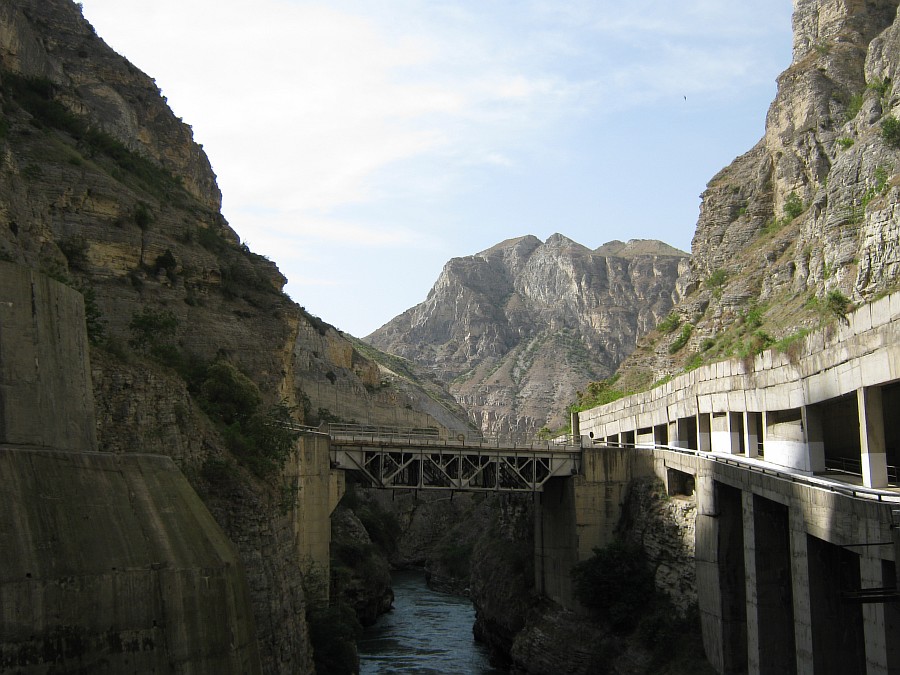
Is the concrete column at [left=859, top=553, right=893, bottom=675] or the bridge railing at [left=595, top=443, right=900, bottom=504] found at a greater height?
the bridge railing at [left=595, top=443, right=900, bottom=504]

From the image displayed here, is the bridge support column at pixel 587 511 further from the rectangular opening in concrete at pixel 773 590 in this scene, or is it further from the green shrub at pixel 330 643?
the rectangular opening in concrete at pixel 773 590

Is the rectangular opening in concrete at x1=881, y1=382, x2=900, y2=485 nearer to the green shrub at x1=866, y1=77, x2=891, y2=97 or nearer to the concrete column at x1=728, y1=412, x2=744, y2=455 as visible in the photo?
the concrete column at x1=728, y1=412, x2=744, y2=455

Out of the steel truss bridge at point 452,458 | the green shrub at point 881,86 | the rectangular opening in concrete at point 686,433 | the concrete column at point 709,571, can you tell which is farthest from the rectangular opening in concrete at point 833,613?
the green shrub at point 881,86

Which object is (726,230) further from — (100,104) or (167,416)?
(167,416)

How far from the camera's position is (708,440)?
47906mm

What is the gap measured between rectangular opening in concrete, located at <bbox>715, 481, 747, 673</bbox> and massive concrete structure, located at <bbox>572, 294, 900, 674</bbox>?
5 centimetres

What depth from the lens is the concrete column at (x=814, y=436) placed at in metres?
34.1

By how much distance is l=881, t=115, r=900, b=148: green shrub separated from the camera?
6462cm

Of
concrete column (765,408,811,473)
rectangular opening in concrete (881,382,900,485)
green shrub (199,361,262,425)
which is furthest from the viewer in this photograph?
green shrub (199,361,262,425)

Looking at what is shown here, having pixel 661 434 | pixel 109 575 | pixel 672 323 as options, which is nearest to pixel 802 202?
pixel 672 323

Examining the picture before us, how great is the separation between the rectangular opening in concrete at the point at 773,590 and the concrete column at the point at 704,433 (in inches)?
525

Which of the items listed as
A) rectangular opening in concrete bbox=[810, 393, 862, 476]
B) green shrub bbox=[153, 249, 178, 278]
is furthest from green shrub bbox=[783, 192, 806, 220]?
green shrub bbox=[153, 249, 178, 278]

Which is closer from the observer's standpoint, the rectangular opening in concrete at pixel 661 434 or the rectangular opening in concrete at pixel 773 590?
the rectangular opening in concrete at pixel 773 590

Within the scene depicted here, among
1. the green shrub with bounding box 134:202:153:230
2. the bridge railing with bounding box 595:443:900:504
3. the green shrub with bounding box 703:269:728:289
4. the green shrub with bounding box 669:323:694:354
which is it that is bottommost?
the bridge railing with bounding box 595:443:900:504
